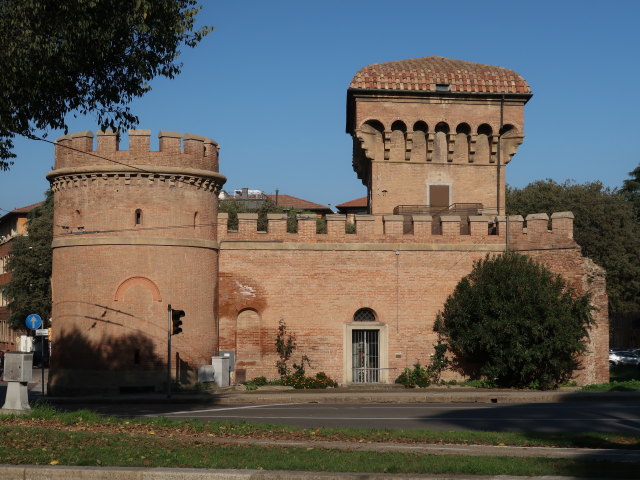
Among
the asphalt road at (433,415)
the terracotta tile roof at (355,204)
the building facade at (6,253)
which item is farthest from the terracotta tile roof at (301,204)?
the asphalt road at (433,415)

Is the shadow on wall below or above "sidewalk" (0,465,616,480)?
above

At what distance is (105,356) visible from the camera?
86.2ft

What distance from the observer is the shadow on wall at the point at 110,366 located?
2617 cm

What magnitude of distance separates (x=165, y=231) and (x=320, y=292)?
217 inches

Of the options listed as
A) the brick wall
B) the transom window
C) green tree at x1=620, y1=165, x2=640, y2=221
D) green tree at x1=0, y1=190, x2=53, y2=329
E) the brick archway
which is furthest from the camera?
green tree at x1=620, y1=165, x2=640, y2=221

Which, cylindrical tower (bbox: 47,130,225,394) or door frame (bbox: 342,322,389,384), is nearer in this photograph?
cylindrical tower (bbox: 47,130,225,394)

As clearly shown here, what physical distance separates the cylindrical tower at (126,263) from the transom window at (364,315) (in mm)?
4984

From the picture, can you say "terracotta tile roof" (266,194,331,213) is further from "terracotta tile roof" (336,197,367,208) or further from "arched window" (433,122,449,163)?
"arched window" (433,122,449,163)

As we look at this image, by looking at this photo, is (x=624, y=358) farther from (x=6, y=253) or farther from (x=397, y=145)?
(x=6, y=253)

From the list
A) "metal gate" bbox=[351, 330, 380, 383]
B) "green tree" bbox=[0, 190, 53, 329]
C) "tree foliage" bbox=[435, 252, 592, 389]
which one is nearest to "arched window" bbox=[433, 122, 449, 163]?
"tree foliage" bbox=[435, 252, 592, 389]

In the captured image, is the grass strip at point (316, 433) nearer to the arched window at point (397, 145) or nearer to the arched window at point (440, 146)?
the arched window at point (397, 145)

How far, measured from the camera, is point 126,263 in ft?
87.7

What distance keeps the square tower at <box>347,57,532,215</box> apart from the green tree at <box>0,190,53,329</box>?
20.4 meters

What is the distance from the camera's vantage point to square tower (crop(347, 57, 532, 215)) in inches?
1288
